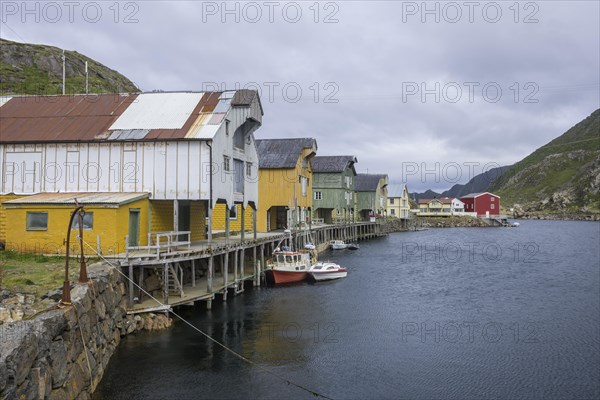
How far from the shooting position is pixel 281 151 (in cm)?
5841

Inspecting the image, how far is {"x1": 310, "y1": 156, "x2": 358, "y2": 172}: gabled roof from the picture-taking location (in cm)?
7744

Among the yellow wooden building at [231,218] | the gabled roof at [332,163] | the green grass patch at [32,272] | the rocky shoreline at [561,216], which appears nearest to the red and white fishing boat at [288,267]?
the yellow wooden building at [231,218]

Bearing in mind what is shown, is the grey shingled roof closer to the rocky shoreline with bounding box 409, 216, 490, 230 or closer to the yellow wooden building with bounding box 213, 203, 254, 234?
the rocky shoreline with bounding box 409, 216, 490, 230

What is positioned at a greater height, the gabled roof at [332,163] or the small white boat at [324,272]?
the gabled roof at [332,163]

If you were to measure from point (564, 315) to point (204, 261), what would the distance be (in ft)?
82.7

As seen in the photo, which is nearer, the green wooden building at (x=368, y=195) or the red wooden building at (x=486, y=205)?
the green wooden building at (x=368, y=195)

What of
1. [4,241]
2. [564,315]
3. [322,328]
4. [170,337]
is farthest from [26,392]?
[564,315]

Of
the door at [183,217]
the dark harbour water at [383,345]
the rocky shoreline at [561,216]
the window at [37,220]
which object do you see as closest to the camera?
the dark harbour water at [383,345]

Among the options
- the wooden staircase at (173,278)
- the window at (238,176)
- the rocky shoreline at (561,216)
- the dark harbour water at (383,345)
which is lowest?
the dark harbour water at (383,345)

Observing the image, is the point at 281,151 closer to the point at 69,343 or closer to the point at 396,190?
the point at 69,343

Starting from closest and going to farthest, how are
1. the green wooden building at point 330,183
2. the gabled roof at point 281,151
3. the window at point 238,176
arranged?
1. the window at point 238,176
2. the gabled roof at point 281,151
3. the green wooden building at point 330,183

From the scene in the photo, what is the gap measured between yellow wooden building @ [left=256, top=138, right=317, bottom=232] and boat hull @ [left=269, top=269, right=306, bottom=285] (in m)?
13.7

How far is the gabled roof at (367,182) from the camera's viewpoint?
9938 cm

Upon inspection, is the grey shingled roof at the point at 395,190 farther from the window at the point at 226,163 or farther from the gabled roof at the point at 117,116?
the window at the point at 226,163
